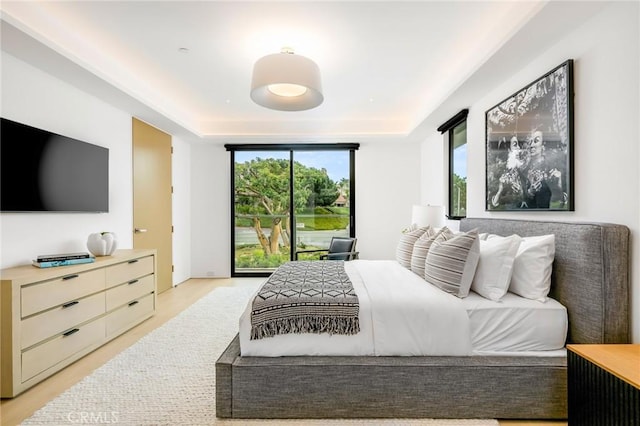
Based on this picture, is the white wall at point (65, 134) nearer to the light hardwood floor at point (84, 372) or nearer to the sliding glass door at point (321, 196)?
the light hardwood floor at point (84, 372)

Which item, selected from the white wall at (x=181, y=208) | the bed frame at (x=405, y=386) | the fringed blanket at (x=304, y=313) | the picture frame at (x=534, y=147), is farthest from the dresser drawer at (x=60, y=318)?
the picture frame at (x=534, y=147)

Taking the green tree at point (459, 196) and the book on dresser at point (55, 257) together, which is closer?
the book on dresser at point (55, 257)

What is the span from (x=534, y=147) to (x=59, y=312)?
384 cm

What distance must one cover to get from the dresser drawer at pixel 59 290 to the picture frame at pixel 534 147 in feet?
12.0

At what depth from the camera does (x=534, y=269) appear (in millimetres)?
2082

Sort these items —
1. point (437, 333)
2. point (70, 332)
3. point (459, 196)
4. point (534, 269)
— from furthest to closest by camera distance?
point (459, 196), point (70, 332), point (534, 269), point (437, 333)

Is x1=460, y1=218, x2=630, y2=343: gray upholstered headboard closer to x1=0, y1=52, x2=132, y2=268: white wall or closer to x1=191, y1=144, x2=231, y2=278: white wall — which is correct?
x1=0, y1=52, x2=132, y2=268: white wall

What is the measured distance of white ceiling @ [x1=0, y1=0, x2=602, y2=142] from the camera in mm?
2271

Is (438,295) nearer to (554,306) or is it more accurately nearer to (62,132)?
(554,306)

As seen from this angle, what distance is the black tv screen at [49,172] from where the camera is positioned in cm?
247

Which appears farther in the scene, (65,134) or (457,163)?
(457,163)

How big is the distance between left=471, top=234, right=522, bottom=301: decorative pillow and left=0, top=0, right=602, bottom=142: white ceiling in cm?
145

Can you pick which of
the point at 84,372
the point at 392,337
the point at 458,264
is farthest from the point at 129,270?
the point at 458,264

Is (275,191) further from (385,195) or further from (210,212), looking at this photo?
(385,195)
